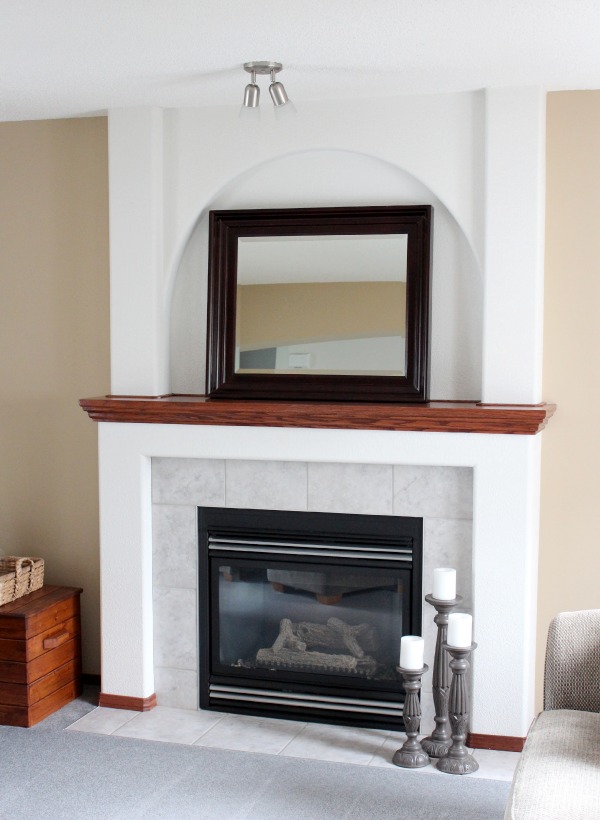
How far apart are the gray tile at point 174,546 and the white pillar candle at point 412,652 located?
92 centimetres

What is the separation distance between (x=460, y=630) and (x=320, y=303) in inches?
53.3

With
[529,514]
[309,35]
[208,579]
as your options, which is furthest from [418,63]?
[208,579]

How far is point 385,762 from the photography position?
3.34 meters

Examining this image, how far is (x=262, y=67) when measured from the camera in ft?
10.2

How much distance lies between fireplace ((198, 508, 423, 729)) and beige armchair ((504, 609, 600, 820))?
855 mm

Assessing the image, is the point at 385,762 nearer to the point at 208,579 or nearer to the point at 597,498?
the point at 208,579

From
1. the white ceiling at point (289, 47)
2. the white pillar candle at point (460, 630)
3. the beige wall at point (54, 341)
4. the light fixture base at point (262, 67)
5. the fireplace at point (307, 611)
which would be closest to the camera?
the white ceiling at point (289, 47)

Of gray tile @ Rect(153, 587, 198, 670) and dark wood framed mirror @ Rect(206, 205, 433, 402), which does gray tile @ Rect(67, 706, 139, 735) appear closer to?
gray tile @ Rect(153, 587, 198, 670)

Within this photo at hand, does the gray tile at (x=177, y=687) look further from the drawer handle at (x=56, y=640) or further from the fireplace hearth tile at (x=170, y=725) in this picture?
the drawer handle at (x=56, y=640)

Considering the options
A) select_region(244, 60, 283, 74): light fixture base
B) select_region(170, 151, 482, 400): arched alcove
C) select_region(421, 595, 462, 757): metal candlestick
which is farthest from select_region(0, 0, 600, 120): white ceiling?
select_region(421, 595, 462, 757): metal candlestick

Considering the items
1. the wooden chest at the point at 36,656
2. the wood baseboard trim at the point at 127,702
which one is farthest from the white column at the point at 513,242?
the wooden chest at the point at 36,656

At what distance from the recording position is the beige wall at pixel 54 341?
4.02m

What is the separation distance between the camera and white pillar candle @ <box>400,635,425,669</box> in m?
3.30

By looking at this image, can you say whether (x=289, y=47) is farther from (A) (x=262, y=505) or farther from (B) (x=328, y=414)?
(A) (x=262, y=505)
